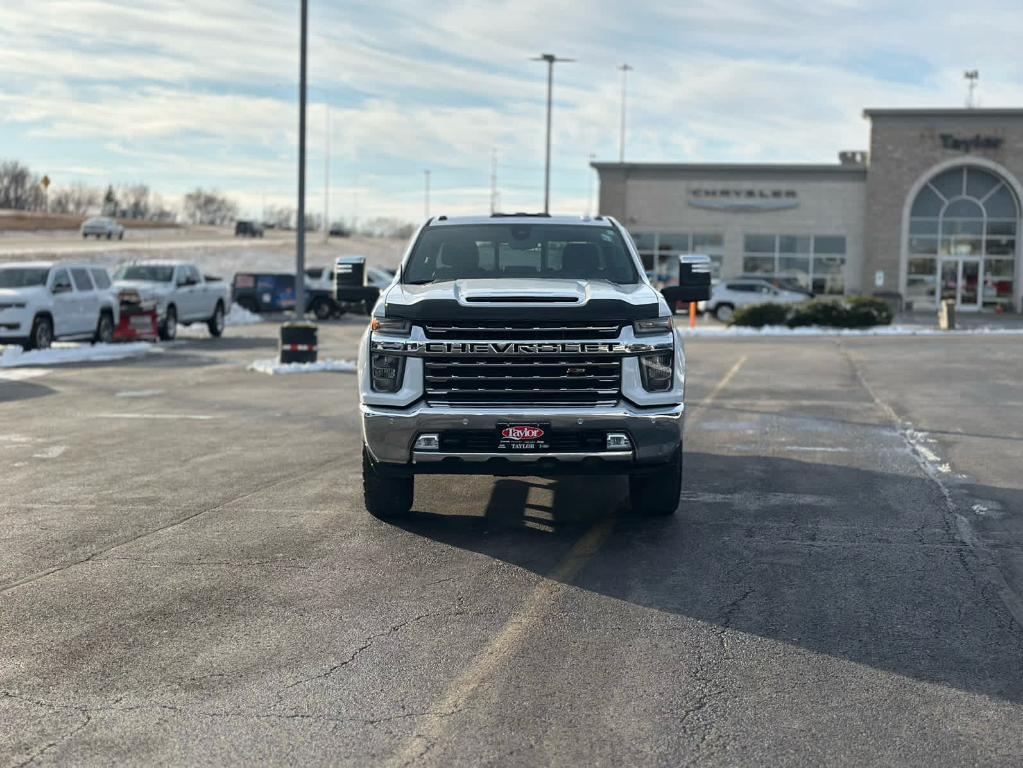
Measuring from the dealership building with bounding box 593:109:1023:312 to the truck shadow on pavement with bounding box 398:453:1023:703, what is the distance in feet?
150

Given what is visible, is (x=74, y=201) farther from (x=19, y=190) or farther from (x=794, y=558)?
(x=794, y=558)

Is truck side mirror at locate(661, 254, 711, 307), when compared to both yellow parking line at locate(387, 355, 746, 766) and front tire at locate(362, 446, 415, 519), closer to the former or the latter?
yellow parking line at locate(387, 355, 746, 766)

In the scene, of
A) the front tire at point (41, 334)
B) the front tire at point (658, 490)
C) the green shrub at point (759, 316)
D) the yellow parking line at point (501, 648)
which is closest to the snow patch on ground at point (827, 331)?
the green shrub at point (759, 316)

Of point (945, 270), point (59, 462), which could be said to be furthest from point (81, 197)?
point (59, 462)

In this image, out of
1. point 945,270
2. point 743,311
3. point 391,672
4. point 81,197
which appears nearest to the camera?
point 391,672

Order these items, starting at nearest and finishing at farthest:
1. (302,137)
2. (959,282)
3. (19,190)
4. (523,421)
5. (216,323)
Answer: (523,421)
(302,137)
(216,323)
(959,282)
(19,190)

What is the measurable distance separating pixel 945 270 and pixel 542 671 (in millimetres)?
52473

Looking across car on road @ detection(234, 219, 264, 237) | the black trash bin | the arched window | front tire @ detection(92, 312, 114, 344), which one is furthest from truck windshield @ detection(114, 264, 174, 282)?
car on road @ detection(234, 219, 264, 237)

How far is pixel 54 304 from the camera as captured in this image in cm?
2531

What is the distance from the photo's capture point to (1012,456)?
1158cm

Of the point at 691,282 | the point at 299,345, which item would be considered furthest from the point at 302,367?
the point at 691,282

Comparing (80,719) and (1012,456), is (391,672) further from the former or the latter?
(1012,456)

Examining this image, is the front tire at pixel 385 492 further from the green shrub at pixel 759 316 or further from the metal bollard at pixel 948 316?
the metal bollard at pixel 948 316

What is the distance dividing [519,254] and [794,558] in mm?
3238
